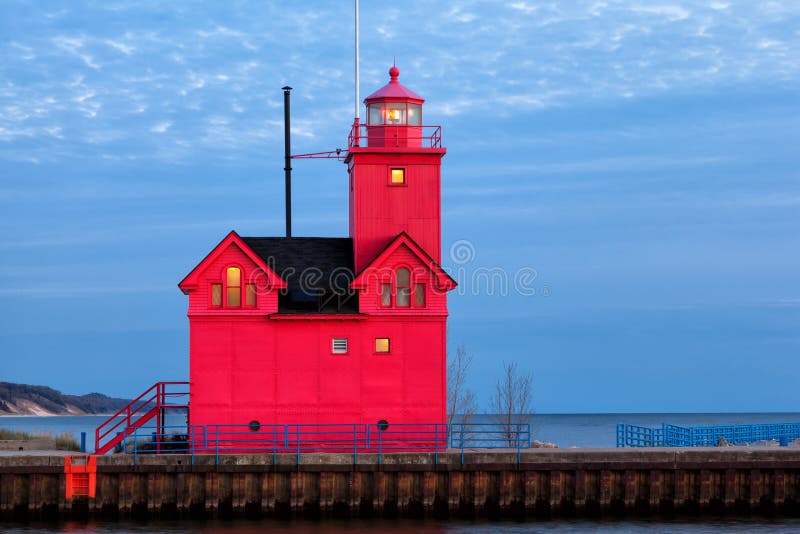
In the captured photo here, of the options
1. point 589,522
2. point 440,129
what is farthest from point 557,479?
point 440,129

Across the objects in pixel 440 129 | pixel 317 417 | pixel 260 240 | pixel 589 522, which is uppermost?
pixel 440 129

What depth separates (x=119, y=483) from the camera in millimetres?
36219

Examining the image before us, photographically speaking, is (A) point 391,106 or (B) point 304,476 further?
(A) point 391,106

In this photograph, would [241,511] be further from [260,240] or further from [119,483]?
[260,240]

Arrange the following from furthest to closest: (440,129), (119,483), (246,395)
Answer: (440,129) < (246,395) < (119,483)

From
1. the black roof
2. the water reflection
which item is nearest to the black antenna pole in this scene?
the black roof

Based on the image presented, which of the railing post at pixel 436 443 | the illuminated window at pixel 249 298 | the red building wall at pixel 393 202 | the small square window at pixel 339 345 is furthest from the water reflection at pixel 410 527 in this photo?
the red building wall at pixel 393 202

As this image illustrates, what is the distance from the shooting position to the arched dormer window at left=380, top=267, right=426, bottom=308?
129 ft

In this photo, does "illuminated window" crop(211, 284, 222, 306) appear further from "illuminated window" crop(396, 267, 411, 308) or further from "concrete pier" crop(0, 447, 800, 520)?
"illuminated window" crop(396, 267, 411, 308)

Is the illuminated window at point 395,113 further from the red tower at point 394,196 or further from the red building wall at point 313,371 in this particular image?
the red building wall at point 313,371

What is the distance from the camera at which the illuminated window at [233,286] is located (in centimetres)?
3894

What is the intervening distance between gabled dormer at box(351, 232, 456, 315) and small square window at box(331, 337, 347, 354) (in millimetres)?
1266

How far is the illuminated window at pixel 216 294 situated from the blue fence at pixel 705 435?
15.9 metres

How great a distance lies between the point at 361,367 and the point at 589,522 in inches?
359
